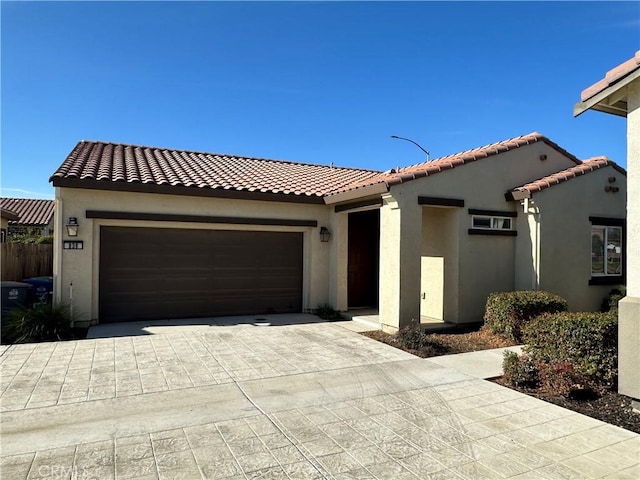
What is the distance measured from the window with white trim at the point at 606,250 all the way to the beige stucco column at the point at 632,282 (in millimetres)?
6828

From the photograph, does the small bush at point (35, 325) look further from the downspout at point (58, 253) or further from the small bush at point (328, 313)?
the small bush at point (328, 313)

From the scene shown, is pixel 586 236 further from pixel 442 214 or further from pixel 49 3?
pixel 49 3

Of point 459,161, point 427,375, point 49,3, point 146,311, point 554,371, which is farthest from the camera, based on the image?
point 146,311

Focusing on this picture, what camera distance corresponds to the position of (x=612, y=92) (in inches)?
210

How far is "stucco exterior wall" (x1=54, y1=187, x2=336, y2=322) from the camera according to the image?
9648 millimetres

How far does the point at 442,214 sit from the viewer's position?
10430 mm

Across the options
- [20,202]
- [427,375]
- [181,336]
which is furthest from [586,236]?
[20,202]

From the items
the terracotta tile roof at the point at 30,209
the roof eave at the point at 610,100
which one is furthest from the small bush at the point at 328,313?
the terracotta tile roof at the point at 30,209

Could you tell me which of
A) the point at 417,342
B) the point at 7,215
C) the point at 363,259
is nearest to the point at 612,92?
the point at 417,342

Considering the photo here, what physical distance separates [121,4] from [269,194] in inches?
211

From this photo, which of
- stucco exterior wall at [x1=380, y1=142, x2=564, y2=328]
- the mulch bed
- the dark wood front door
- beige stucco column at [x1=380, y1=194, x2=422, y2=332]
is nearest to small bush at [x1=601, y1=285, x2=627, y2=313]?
stucco exterior wall at [x1=380, y1=142, x2=564, y2=328]

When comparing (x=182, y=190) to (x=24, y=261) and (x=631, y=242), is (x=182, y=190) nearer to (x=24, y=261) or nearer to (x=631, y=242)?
(x=24, y=261)

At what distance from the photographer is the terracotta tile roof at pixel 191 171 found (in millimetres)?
10320

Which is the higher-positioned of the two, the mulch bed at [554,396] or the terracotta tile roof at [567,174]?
the terracotta tile roof at [567,174]
